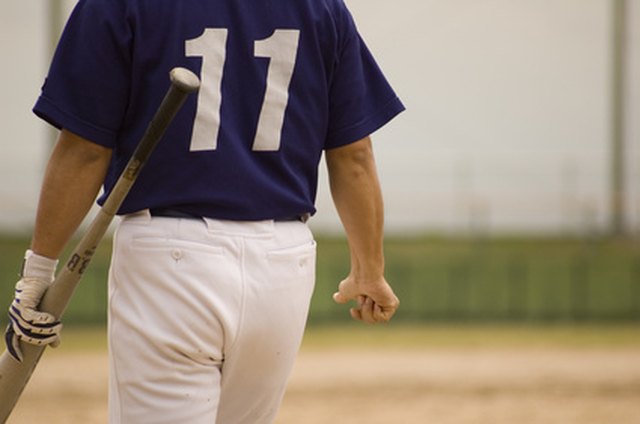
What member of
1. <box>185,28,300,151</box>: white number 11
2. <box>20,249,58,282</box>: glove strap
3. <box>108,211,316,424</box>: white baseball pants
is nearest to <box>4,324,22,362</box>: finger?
<box>20,249,58,282</box>: glove strap

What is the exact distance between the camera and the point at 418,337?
34.6 feet

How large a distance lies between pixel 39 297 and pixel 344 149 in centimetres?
79

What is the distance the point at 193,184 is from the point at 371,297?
2.29ft

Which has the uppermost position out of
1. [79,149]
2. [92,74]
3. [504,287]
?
[92,74]

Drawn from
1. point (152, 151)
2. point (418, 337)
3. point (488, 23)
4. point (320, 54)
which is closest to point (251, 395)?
point (152, 151)

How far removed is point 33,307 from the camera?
253cm

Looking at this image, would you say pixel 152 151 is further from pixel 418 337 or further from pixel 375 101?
pixel 418 337

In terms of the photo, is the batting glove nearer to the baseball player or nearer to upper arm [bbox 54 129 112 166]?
the baseball player

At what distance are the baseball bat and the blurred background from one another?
343 inches

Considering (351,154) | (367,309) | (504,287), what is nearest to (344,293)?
(367,309)

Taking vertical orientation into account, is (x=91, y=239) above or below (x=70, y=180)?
below

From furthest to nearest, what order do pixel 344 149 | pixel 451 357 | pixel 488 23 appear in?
pixel 488 23 < pixel 451 357 < pixel 344 149

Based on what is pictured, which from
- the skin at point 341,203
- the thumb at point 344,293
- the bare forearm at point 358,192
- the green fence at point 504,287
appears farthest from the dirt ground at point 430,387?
the bare forearm at point 358,192

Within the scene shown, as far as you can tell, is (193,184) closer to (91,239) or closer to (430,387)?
(91,239)
